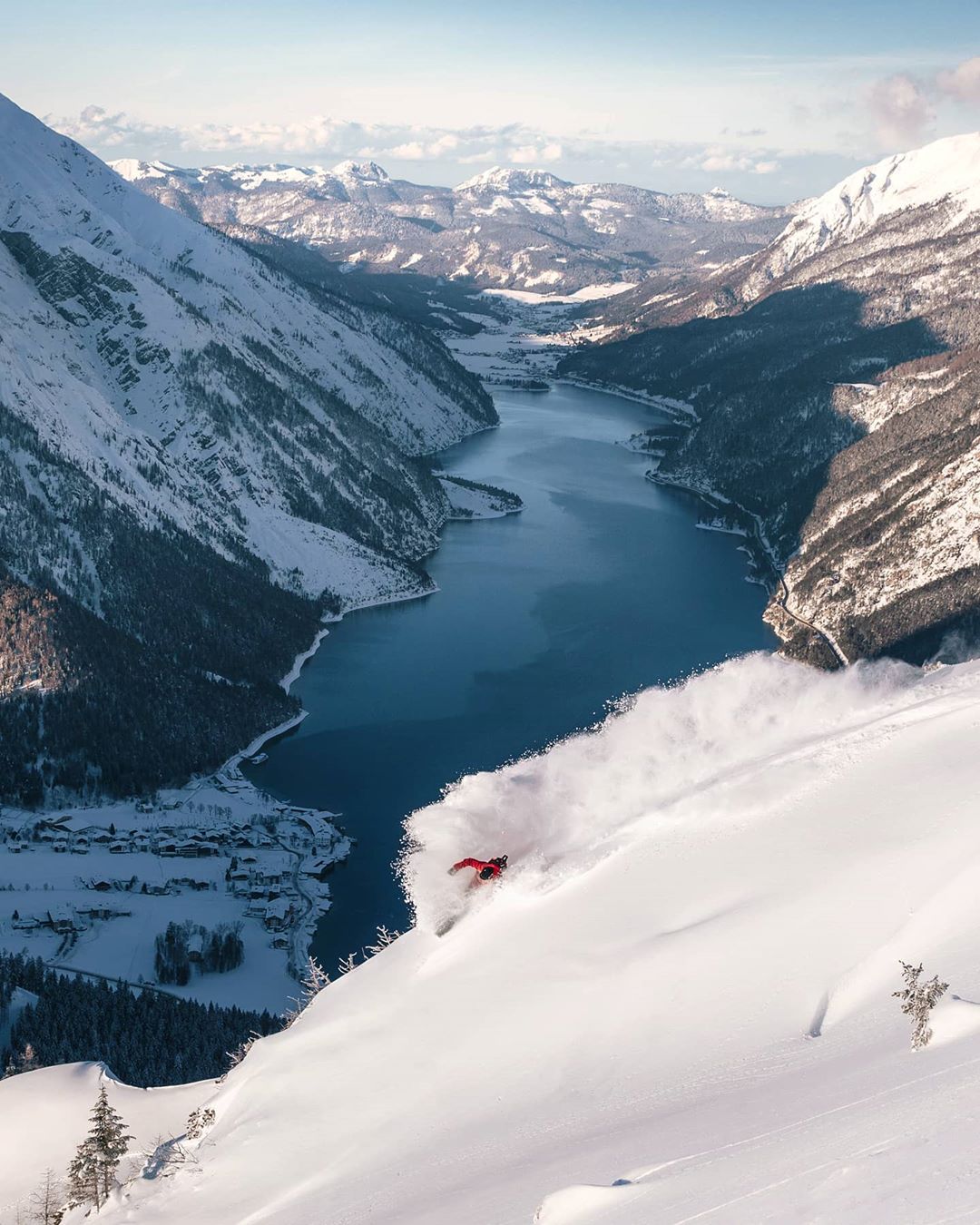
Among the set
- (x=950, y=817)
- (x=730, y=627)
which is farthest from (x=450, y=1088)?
(x=730, y=627)

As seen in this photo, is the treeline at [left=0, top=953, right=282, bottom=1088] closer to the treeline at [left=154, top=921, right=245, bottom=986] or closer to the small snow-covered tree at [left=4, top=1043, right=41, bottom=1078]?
the small snow-covered tree at [left=4, top=1043, right=41, bottom=1078]

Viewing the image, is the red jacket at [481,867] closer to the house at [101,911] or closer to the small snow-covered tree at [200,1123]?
the small snow-covered tree at [200,1123]

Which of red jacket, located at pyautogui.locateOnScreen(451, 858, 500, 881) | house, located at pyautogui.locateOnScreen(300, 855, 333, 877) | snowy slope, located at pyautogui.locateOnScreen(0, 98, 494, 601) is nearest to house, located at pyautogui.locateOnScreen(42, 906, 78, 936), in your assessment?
house, located at pyautogui.locateOnScreen(300, 855, 333, 877)

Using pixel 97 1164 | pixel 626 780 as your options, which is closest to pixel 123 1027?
pixel 97 1164

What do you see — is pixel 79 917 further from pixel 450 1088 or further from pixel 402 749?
pixel 450 1088

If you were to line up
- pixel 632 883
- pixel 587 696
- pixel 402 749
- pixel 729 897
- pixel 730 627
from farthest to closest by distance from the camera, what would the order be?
pixel 730 627, pixel 587 696, pixel 402 749, pixel 632 883, pixel 729 897

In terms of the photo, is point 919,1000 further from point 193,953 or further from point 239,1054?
point 193,953
